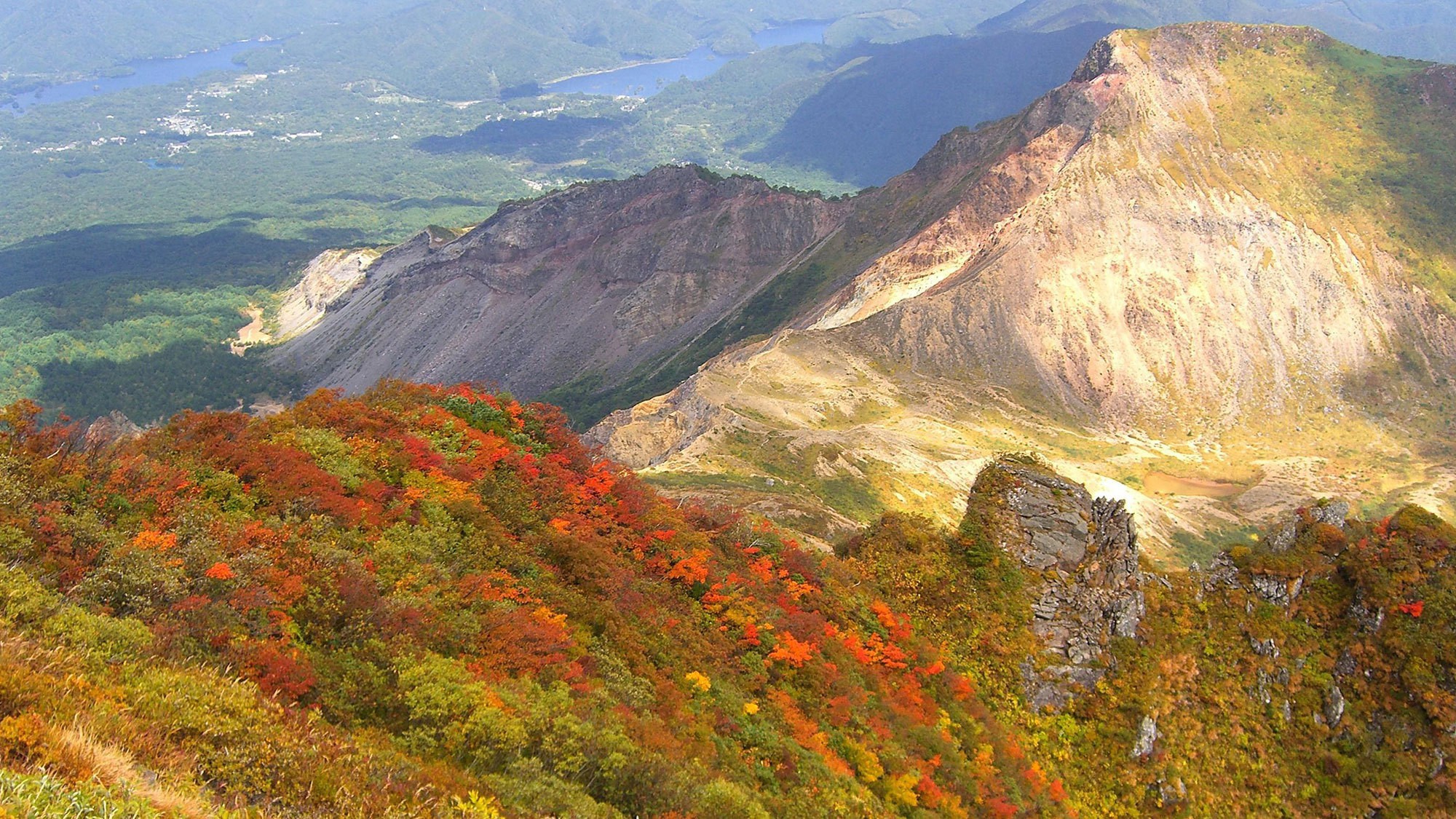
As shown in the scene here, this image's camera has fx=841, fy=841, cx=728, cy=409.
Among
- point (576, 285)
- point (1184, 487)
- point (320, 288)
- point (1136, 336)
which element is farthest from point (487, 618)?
point (320, 288)

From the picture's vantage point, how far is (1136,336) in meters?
78.2

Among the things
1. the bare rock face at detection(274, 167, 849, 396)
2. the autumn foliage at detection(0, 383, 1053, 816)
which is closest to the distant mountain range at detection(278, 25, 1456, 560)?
the bare rock face at detection(274, 167, 849, 396)

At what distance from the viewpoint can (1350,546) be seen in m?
23.3

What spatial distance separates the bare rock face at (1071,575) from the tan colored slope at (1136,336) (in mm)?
26915

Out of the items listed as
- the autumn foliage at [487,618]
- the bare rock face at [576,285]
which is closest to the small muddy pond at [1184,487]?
the autumn foliage at [487,618]

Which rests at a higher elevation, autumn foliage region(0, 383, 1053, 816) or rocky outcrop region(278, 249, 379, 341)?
autumn foliage region(0, 383, 1053, 816)

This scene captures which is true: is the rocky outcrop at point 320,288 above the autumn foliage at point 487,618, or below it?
below

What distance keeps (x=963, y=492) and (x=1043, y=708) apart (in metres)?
31.2

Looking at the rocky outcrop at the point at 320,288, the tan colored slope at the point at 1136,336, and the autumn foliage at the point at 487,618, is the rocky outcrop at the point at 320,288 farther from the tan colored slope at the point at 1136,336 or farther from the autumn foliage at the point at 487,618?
the autumn foliage at the point at 487,618

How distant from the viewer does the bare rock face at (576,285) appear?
371 feet

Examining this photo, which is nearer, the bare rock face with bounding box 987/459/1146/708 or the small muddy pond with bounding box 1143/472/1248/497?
the bare rock face with bounding box 987/459/1146/708

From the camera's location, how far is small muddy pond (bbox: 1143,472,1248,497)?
63281 mm

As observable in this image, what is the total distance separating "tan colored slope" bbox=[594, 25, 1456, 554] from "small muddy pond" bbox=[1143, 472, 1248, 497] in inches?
38.1

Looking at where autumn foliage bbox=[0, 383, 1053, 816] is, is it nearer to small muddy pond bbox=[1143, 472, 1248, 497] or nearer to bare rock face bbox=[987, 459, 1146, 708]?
bare rock face bbox=[987, 459, 1146, 708]
